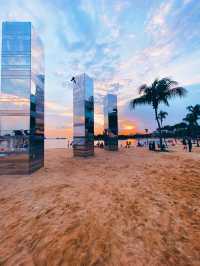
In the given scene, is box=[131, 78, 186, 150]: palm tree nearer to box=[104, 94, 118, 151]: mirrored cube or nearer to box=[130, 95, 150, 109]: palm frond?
box=[130, 95, 150, 109]: palm frond

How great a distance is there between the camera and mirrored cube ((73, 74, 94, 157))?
51.8 feet

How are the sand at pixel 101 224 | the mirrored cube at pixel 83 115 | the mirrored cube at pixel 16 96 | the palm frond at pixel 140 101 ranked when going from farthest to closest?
the palm frond at pixel 140 101
the mirrored cube at pixel 83 115
the mirrored cube at pixel 16 96
the sand at pixel 101 224

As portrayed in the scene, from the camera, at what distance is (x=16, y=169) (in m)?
8.40

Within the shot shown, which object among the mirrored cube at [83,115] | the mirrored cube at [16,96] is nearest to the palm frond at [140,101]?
the mirrored cube at [83,115]

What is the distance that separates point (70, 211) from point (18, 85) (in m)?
7.90

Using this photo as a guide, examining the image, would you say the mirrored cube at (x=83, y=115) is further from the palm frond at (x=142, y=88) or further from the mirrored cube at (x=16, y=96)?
the palm frond at (x=142, y=88)

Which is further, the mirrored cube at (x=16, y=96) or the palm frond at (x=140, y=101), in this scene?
the palm frond at (x=140, y=101)

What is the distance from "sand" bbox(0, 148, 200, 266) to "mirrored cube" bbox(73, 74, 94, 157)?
384 inches

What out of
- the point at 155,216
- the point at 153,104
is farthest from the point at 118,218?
the point at 153,104

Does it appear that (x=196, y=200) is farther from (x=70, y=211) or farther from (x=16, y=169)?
(x=16, y=169)

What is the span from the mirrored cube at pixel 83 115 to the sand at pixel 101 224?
9749 millimetres

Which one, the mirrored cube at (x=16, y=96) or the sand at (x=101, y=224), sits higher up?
the mirrored cube at (x=16, y=96)

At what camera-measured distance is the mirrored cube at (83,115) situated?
51.8 ft

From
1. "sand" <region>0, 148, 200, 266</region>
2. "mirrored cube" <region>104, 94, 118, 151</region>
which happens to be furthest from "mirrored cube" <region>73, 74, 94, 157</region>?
"sand" <region>0, 148, 200, 266</region>
